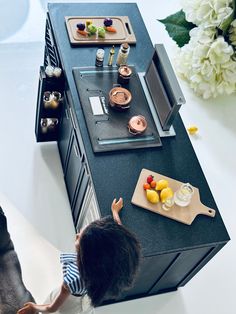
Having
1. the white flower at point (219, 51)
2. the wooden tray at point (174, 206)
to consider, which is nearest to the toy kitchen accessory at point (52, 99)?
the wooden tray at point (174, 206)

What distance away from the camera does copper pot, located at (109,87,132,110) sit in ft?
6.59

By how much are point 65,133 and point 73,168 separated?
7.9 inches

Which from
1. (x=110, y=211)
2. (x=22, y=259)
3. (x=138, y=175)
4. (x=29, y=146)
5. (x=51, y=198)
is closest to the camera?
(x=110, y=211)

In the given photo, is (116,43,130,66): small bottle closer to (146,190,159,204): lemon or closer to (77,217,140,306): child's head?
(146,190,159,204): lemon

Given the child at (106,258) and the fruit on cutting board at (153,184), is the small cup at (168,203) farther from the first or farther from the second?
the child at (106,258)

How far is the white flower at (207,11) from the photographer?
237 centimetres

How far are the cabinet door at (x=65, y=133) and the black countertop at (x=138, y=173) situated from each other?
0.56ft

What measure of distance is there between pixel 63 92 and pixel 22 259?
845mm

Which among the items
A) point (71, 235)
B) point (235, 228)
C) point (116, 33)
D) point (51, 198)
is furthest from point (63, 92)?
point (235, 228)

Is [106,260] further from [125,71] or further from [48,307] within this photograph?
[125,71]

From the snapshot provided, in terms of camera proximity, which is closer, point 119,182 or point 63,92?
point 119,182

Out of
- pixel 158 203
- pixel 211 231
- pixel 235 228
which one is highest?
pixel 158 203

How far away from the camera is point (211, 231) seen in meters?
1.84

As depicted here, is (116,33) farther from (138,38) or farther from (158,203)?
(158,203)
